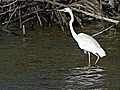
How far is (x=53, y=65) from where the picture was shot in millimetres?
12633

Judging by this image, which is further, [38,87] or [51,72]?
[51,72]

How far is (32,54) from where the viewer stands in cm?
1412

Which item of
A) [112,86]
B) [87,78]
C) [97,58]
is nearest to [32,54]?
[97,58]

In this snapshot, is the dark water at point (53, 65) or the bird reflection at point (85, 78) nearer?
the bird reflection at point (85, 78)


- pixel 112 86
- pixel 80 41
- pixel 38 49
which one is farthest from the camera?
pixel 38 49

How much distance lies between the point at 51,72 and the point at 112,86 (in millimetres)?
1894

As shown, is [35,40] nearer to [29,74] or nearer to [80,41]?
[80,41]

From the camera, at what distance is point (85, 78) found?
36.9 feet

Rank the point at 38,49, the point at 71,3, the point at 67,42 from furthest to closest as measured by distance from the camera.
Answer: the point at 71,3 → the point at 67,42 → the point at 38,49

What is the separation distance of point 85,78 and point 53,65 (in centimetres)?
158

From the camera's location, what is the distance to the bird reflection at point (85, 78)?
1054cm

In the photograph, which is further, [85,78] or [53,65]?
[53,65]

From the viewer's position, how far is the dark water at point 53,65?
35.1ft

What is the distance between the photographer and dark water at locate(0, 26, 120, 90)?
10703mm
